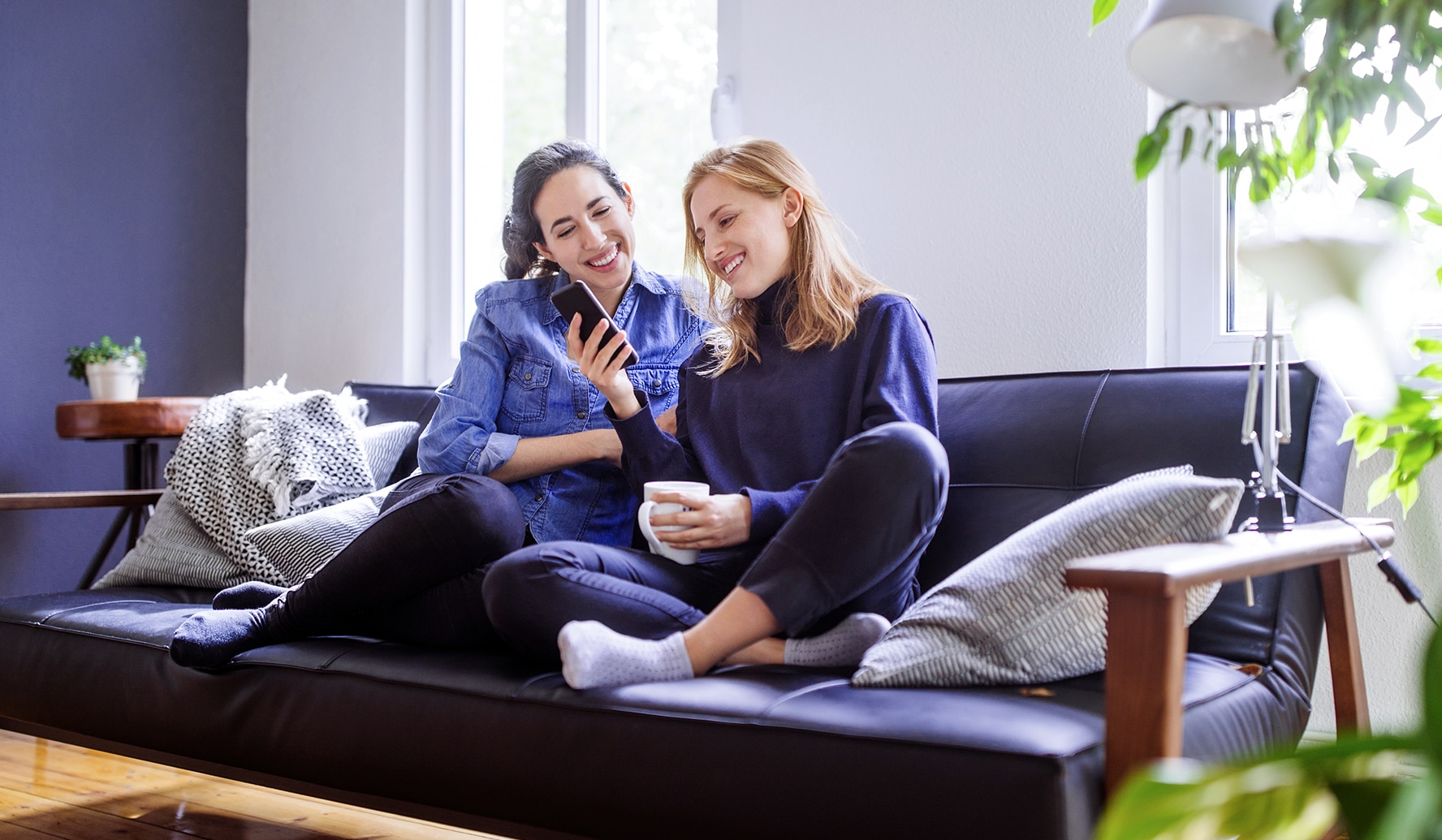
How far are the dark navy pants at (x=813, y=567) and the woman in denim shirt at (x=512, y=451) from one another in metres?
0.18

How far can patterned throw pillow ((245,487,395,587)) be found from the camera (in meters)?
2.07

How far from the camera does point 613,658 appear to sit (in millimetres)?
1296

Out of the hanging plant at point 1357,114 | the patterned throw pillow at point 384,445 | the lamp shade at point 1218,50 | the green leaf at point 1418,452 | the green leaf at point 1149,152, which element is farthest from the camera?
the patterned throw pillow at point 384,445

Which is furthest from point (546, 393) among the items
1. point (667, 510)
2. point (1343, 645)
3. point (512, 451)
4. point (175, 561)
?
point (1343, 645)

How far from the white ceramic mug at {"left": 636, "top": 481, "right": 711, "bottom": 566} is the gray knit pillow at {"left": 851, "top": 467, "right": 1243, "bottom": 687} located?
0.38 m

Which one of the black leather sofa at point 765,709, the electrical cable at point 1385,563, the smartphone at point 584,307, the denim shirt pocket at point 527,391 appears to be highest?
the smartphone at point 584,307

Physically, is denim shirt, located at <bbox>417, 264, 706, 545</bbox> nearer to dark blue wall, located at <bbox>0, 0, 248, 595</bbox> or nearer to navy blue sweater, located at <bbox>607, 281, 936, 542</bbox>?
navy blue sweater, located at <bbox>607, 281, 936, 542</bbox>

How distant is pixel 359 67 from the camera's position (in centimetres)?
326

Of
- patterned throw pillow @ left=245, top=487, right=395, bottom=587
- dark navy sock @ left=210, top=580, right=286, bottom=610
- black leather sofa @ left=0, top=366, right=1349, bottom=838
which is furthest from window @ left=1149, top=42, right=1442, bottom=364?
dark navy sock @ left=210, top=580, right=286, bottom=610

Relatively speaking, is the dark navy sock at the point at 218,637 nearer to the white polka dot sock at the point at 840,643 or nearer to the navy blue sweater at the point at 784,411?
the navy blue sweater at the point at 784,411

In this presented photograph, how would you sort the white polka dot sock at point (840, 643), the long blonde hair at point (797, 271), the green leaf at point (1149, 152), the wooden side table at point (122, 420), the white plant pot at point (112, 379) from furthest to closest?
the white plant pot at point (112, 379) < the wooden side table at point (122, 420) < the long blonde hair at point (797, 271) < the white polka dot sock at point (840, 643) < the green leaf at point (1149, 152)

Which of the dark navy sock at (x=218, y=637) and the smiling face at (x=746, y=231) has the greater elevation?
the smiling face at (x=746, y=231)

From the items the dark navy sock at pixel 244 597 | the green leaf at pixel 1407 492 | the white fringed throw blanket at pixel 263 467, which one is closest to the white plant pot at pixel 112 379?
the white fringed throw blanket at pixel 263 467

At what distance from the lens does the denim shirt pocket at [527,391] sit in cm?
207
